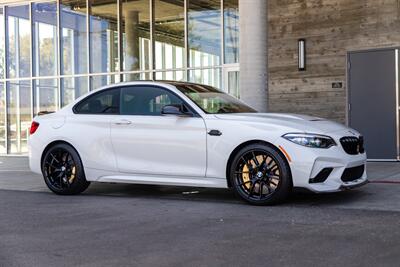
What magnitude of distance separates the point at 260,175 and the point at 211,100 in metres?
1.55

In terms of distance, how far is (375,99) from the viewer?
509 inches

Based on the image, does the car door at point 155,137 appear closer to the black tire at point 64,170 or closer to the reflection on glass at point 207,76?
the black tire at point 64,170

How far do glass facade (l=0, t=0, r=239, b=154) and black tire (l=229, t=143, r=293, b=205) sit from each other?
897 centimetres

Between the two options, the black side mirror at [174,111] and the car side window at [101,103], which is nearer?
the black side mirror at [174,111]

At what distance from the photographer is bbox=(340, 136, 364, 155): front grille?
23.5 ft

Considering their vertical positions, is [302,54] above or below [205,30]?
below

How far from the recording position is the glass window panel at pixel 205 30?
53.2 ft

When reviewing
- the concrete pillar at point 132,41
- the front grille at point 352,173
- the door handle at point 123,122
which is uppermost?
the concrete pillar at point 132,41

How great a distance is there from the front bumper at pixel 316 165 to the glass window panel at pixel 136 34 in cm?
1119

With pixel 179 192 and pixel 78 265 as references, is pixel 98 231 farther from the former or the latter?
pixel 179 192

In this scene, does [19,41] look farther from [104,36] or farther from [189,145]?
[189,145]

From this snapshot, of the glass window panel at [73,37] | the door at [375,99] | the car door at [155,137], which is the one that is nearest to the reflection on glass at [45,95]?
the glass window panel at [73,37]

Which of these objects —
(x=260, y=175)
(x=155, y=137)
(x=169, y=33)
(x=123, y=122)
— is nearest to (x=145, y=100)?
(x=123, y=122)

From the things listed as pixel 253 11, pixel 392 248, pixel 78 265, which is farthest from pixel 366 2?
pixel 78 265
